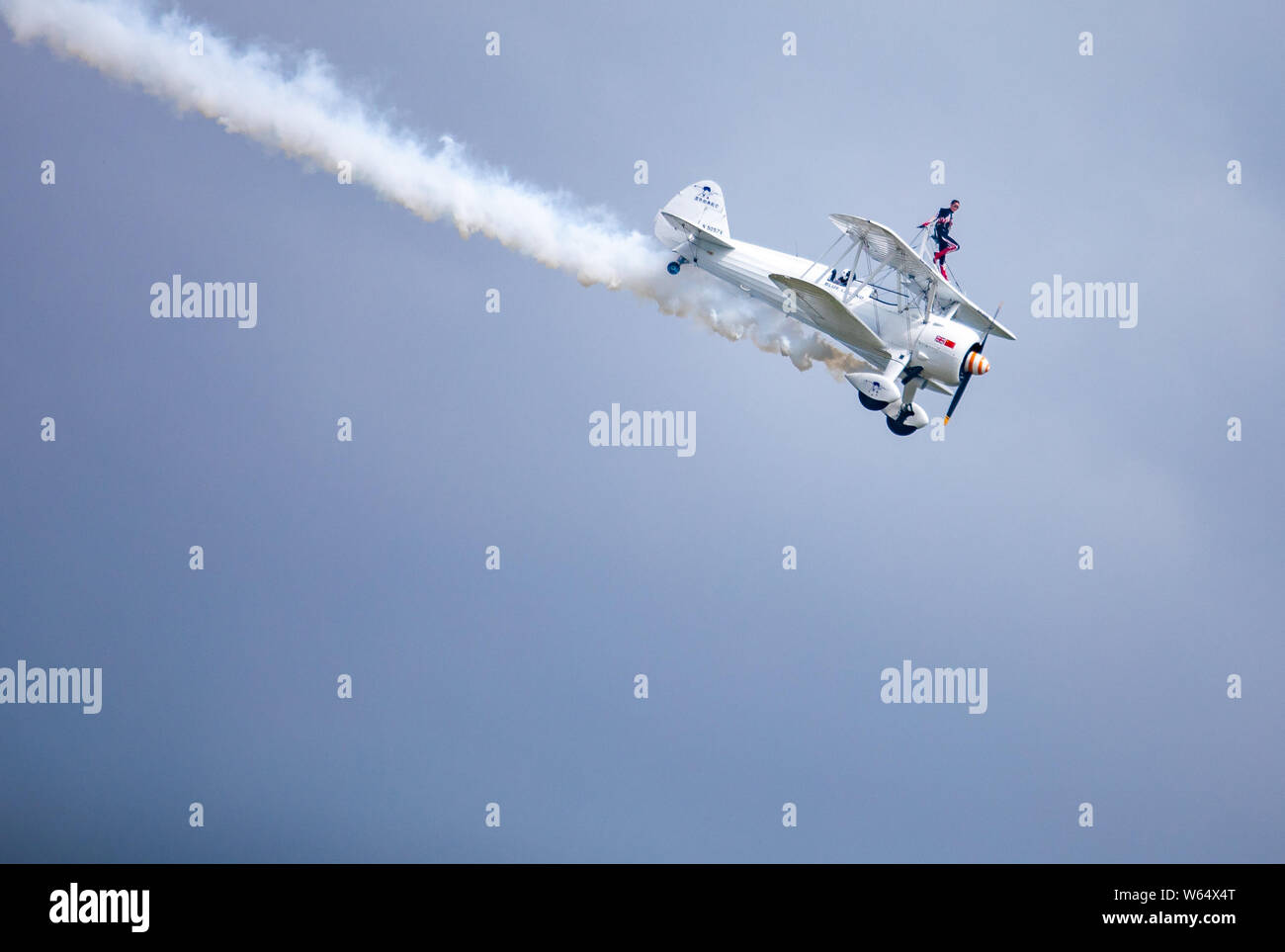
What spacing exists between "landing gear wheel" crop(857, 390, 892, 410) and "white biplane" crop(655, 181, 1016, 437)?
0.06ft

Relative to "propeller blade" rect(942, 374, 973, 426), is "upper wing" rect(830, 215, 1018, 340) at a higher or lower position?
higher

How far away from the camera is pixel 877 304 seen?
32.0 metres

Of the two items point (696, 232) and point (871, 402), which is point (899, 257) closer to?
point (871, 402)

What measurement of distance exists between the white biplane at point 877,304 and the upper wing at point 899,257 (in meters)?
0.02

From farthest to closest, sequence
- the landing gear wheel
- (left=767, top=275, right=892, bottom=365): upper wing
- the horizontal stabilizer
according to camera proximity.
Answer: the horizontal stabilizer
the landing gear wheel
(left=767, top=275, right=892, bottom=365): upper wing

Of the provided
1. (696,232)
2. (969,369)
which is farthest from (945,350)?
(696,232)

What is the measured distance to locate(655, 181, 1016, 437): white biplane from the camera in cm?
3130

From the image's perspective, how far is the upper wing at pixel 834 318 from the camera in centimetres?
3050

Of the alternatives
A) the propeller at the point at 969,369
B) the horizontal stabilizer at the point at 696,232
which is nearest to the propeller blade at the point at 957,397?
the propeller at the point at 969,369

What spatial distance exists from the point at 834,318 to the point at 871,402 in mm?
1809

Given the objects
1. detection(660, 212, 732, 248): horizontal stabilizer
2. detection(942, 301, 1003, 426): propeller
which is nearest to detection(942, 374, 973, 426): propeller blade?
detection(942, 301, 1003, 426): propeller

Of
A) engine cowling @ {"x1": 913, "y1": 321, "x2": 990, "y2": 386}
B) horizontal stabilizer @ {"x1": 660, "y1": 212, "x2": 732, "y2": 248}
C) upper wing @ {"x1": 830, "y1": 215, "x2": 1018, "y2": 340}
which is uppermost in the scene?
horizontal stabilizer @ {"x1": 660, "y1": 212, "x2": 732, "y2": 248}

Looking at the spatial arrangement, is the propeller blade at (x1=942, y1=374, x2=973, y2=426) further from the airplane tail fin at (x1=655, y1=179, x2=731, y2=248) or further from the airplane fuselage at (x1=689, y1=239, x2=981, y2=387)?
the airplane tail fin at (x1=655, y1=179, x2=731, y2=248)
